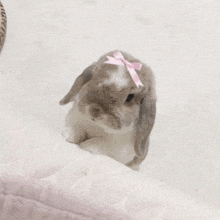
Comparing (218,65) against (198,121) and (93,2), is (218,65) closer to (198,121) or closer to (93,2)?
(198,121)

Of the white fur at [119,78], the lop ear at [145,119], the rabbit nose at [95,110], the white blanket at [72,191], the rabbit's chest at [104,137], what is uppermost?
the white fur at [119,78]

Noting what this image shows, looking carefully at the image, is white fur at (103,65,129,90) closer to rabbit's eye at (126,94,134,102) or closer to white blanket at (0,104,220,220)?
rabbit's eye at (126,94,134,102)

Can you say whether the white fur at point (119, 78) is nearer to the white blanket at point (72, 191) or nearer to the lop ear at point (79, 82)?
the lop ear at point (79, 82)

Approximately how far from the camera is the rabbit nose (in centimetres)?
85

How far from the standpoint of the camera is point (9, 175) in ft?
1.86

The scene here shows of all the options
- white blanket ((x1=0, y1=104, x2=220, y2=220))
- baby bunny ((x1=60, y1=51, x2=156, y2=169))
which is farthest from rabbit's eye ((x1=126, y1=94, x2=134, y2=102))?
white blanket ((x1=0, y1=104, x2=220, y2=220))

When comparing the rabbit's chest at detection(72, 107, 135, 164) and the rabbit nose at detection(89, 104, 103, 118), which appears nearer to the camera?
the rabbit nose at detection(89, 104, 103, 118)

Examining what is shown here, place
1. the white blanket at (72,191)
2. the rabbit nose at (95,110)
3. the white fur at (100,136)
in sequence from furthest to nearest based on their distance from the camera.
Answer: the white fur at (100,136)
the rabbit nose at (95,110)
the white blanket at (72,191)

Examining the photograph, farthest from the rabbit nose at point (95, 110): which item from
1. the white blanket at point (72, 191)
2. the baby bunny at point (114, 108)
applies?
the white blanket at point (72, 191)

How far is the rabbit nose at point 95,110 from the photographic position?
0.85 meters

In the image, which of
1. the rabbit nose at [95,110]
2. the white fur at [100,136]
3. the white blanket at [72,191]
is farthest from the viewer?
the white fur at [100,136]

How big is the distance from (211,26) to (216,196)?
1076mm

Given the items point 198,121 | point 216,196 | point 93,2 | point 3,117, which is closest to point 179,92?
point 198,121

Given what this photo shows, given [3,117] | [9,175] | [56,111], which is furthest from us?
[56,111]
